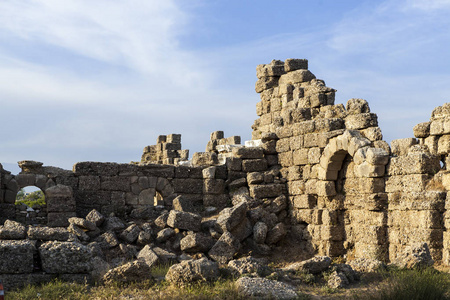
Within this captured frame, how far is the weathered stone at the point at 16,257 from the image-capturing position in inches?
367

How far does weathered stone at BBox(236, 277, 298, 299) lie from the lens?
8.83m

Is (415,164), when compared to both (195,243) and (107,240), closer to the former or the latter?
(195,243)

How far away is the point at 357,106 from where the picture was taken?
15266mm

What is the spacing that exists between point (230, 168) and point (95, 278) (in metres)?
7.62

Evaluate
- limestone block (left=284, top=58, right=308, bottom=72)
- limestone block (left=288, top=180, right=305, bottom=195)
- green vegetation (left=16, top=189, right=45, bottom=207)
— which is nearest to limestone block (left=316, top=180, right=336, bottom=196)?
limestone block (left=288, top=180, right=305, bottom=195)

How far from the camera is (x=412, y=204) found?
13156 millimetres

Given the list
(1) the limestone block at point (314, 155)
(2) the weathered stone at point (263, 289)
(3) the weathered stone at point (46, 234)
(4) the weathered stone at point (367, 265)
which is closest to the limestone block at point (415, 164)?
(1) the limestone block at point (314, 155)

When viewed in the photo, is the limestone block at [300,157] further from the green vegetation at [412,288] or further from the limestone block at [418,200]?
the green vegetation at [412,288]

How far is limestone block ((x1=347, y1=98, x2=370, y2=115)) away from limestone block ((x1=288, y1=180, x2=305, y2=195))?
2.22 m

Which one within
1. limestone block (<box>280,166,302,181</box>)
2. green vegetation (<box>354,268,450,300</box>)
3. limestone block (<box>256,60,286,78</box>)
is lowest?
green vegetation (<box>354,268,450,300</box>)

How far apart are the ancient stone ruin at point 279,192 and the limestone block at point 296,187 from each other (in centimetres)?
4

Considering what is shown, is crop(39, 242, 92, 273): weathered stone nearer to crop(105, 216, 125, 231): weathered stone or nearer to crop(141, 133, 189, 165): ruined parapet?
crop(105, 216, 125, 231): weathered stone

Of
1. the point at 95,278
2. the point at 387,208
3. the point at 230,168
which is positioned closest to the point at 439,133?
the point at 387,208

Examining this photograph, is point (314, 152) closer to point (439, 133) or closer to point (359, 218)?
point (359, 218)
